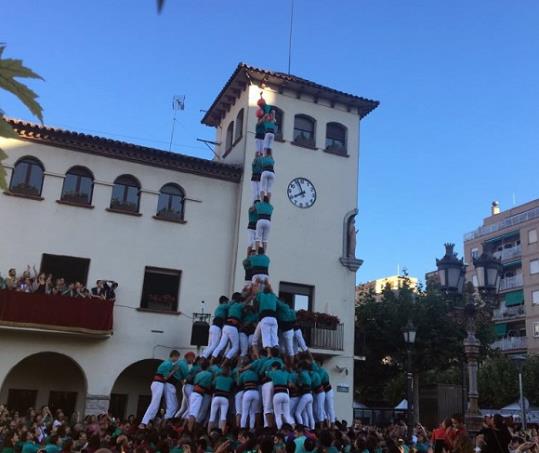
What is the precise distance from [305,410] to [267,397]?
122 cm

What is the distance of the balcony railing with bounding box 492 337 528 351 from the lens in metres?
49.3

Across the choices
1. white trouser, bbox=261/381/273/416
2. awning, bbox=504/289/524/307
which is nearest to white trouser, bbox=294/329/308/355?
white trouser, bbox=261/381/273/416

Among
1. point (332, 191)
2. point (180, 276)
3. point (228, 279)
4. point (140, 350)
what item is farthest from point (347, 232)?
point (140, 350)

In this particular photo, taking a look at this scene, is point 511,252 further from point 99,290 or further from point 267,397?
point 267,397

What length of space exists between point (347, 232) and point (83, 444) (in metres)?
18.5

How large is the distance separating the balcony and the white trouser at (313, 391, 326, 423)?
937 centimetres

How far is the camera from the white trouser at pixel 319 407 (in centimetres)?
1540

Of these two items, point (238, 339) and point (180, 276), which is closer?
point (238, 339)

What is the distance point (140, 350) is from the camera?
74.8ft

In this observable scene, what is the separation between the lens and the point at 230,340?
52.7 feet

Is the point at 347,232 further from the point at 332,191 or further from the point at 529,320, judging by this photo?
the point at 529,320

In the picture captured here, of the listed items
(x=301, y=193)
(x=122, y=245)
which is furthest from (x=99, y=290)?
(x=301, y=193)

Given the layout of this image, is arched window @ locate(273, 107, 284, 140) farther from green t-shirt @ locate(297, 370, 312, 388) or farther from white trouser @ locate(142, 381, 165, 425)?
green t-shirt @ locate(297, 370, 312, 388)

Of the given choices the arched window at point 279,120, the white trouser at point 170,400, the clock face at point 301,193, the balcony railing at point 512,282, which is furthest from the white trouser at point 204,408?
the balcony railing at point 512,282
